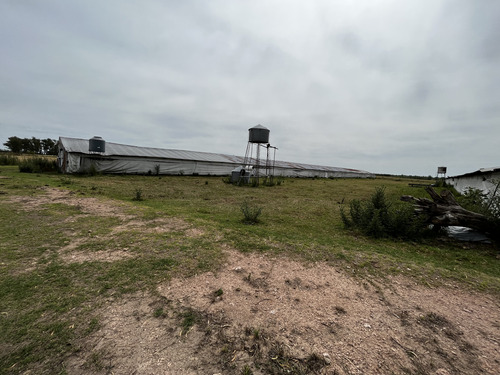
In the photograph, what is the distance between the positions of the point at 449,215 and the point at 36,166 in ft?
96.4

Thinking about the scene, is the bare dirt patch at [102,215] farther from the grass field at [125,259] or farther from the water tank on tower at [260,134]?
the water tank on tower at [260,134]

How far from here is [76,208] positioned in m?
7.76

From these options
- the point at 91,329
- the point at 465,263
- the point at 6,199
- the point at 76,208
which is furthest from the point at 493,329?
the point at 6,199

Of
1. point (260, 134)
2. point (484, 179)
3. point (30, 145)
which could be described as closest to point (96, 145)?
point (260, 134)

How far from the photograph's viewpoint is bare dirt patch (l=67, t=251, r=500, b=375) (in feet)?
7.00

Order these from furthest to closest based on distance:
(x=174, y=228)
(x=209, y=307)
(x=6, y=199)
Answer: (x=6, y=199) → (x=174, y=228) → (x=209, y=307)

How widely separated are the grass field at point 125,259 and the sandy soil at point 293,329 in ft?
1.11

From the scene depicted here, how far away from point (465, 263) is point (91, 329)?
7.26m

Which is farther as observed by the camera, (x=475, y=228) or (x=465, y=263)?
(x=475, y=228)

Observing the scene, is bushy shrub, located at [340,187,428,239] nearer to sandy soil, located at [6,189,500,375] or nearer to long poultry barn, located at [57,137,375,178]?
sandy soil, located at [6,189,500,375]

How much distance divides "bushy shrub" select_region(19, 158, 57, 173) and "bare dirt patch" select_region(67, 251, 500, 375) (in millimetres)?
25148

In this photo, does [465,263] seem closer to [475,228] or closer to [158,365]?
[475,228]

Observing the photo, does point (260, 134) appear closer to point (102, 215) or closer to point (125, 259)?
point (102, 215)

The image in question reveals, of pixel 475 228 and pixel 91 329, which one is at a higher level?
pixel 475 228
